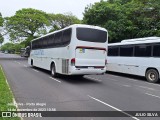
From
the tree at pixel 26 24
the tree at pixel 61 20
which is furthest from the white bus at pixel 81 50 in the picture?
the tree at pixel 61 20

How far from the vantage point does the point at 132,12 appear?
100ft

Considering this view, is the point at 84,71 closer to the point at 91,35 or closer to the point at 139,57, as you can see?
the point at 91,35

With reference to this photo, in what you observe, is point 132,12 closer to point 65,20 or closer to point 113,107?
point 113,107

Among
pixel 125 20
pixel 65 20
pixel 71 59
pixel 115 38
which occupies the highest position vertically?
pixel 65 20

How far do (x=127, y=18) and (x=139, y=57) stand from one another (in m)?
13.7

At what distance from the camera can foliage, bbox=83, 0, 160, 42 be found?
2753cm

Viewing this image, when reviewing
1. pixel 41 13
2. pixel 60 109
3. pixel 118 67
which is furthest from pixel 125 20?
pixel 41 13

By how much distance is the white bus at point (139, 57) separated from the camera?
1683 cm

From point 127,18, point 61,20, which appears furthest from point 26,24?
point 127,18

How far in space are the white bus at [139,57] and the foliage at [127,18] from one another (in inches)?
273

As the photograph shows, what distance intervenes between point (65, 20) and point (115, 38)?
116ft

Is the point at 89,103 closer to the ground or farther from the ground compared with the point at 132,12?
closer to the ground

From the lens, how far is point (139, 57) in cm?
1820

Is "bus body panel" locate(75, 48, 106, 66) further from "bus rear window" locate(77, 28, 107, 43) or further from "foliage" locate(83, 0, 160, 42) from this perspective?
"foliage" locate(83, 0, 160, 42)
